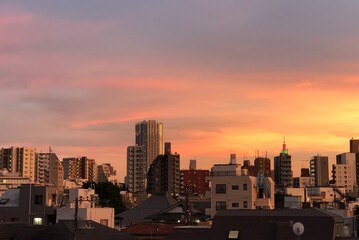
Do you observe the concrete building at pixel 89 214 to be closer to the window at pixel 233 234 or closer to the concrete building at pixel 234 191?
the concrete building at pixel 234 191

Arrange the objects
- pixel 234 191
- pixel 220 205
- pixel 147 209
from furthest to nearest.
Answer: pixel 147 209 < pixel 234 191 < pixel 220 205

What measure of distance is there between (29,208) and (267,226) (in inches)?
1660

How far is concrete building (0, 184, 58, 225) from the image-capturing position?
85231mm

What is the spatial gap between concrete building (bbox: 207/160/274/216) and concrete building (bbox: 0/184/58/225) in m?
31.4

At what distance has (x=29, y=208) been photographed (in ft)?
281

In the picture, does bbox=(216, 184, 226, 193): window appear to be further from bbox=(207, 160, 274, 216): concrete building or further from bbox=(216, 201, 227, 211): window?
bbox=(216, 201, 227, 211): window

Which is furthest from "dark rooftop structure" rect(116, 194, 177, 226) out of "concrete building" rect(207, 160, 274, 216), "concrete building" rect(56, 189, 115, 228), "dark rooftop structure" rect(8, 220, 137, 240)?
"dark rooftop structure" rect(8, 220, 137, 240)

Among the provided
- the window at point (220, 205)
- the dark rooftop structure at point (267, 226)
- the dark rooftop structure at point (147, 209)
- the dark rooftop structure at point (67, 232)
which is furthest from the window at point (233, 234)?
the dark rooftop structure at point (147, 209)

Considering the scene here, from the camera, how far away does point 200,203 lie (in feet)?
409

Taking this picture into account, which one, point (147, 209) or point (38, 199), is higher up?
point (38, 199)

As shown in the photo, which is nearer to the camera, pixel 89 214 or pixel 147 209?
pixel 89 214

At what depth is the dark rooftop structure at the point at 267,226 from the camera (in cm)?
5403

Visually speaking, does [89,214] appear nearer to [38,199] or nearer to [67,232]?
[38,199]

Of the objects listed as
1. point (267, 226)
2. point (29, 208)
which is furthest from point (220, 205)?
point (267, 226)
